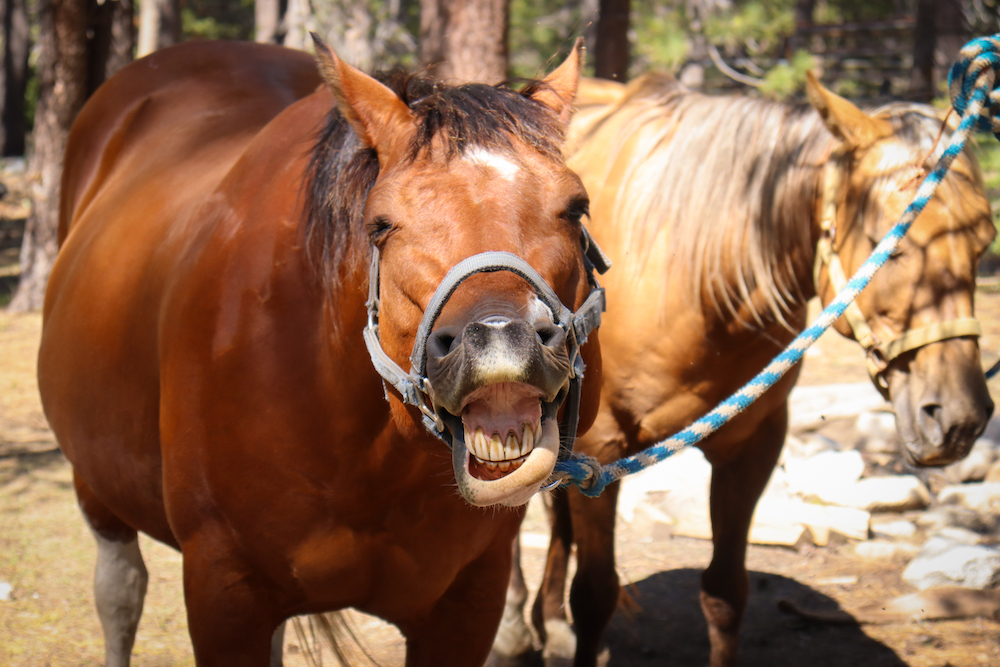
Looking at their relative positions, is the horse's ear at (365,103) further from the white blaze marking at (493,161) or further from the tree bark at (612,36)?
the tree bark at (612,36)

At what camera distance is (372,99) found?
1592mm

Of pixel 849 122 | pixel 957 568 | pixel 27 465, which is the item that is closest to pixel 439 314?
pixel 849 122

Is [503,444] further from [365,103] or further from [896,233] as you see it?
[896,233]

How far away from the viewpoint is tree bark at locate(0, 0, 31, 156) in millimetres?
18500

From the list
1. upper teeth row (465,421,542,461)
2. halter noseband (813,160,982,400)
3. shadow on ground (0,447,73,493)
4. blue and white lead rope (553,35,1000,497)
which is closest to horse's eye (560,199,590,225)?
upper teeth row (465,421,542,461)

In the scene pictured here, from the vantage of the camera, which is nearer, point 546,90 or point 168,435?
point 546,90

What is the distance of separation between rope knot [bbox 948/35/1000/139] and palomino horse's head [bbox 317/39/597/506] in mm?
1253

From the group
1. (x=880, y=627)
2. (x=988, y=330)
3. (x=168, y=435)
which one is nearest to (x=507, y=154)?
(x=168, y=435)

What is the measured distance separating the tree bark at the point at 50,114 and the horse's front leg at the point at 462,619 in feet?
23.4

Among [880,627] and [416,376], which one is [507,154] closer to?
[416,376]

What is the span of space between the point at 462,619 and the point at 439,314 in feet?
3.48

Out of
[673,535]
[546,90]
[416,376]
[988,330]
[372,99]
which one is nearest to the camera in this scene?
[416,376]

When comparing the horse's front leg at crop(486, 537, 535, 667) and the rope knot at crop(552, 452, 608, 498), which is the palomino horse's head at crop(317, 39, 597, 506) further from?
the horse's front leg at crop(486, 537, 535, 667)

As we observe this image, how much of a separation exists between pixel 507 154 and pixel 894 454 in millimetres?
4668
